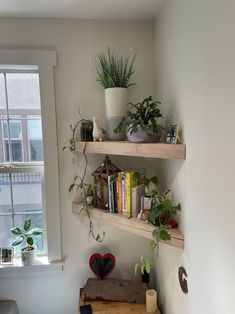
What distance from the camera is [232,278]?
878mm

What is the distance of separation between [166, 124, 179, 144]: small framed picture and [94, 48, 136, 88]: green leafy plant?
487 mm

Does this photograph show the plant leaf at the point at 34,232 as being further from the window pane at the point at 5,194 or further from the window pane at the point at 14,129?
the window pane at the point at 14,129

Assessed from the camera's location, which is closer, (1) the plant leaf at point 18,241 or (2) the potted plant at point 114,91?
(2) the potted plant at point 114,91

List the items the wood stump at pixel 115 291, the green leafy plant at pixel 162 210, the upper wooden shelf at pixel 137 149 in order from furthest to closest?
1. the wood stump at pixel 115 291
2. the green leafy plant at pixel 162 210
3. the upper wooden shelf at pixel 137 149

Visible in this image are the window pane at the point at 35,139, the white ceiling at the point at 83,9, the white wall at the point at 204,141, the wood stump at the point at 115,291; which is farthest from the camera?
the window pane at the point at 35,139

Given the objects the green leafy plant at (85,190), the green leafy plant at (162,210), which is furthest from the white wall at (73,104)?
the green leafy plant at (162,210)

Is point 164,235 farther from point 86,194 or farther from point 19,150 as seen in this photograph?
point 19,150

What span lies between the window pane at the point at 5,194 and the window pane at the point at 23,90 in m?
0.51

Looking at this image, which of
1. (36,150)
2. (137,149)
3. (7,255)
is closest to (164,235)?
(137,149)

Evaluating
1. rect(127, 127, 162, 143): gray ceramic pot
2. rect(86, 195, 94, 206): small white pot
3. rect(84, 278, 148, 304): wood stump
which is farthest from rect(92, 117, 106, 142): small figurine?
rect(84, 278, 148, 304): wood stump

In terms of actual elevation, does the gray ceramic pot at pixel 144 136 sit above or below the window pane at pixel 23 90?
below

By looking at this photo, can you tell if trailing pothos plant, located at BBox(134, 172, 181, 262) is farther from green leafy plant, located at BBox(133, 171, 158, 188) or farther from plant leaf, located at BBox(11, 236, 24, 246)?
plant leaf, located at BBox(11, 236, 24, 246)

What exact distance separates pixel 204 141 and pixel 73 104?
3.35ft

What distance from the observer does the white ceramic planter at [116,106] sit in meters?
1.63
